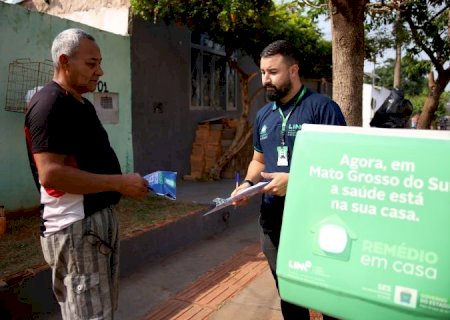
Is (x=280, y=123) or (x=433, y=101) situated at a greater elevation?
(x=433, y=101)

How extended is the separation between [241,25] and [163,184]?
6.10 metres

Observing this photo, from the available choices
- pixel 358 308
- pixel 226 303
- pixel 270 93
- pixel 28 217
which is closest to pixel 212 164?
pixel 28 217

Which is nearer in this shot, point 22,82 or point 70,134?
point 70,134

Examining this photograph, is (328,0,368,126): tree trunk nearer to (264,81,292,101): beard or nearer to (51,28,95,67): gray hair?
(264,81,292,101): beard

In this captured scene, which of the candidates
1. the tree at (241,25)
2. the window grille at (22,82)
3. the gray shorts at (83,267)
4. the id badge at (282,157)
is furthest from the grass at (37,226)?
the tree at (241,25)

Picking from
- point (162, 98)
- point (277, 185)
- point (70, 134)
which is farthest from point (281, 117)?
point (162, 98)

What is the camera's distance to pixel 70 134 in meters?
1.87

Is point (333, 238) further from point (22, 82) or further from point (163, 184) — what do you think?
point (22, 82)

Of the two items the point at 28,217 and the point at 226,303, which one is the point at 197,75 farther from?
the point at 226,303

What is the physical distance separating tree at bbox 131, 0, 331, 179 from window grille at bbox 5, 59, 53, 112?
199 centimetres

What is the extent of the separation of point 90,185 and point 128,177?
182mm

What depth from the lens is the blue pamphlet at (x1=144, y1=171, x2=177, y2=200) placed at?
201cm

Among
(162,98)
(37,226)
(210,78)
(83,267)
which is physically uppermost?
(210,78)

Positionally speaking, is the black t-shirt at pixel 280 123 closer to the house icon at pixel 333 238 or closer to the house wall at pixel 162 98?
the house icon at pixel 333 238
